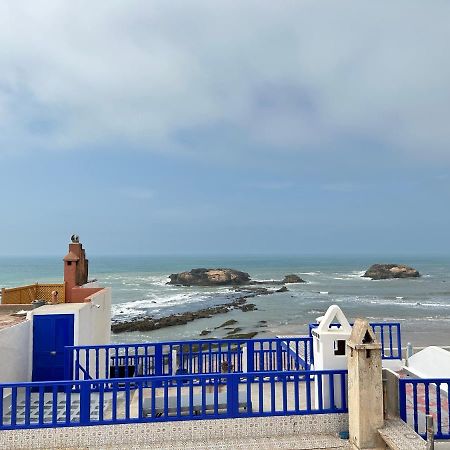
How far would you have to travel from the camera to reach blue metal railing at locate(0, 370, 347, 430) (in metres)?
5.95

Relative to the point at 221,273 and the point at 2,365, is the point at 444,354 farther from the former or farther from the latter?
the point at 221,273

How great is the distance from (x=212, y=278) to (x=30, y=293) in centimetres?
6759

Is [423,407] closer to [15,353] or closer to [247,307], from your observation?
[15,353]

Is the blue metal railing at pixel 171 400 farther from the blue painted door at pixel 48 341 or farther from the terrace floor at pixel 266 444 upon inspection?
the blue painted door at pixel 48 341

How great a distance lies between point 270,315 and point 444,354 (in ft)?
105

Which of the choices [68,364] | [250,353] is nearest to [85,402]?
[68,364]

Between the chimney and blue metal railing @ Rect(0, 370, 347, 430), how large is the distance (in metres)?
3.35

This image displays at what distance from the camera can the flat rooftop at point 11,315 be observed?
9.13 meters

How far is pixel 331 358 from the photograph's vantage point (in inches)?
270

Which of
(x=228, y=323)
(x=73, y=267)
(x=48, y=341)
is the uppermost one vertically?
(x=73, y=267)

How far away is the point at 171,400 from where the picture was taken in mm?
7660

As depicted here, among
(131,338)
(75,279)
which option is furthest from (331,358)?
(131,338)

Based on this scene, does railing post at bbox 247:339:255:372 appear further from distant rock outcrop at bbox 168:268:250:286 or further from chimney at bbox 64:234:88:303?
distant rock outcrop at bbox 168:268:250:286

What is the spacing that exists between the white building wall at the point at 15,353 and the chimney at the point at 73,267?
237 cm
